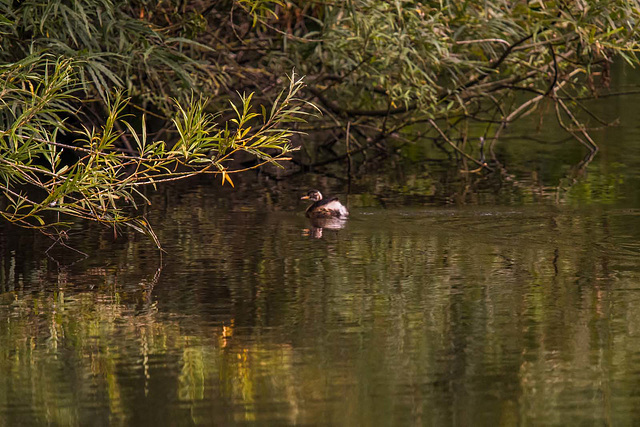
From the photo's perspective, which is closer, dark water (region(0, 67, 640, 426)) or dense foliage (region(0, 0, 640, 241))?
dark water (region(0, 67, 640, 426))

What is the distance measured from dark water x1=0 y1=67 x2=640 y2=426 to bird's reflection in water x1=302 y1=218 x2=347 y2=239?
77 mm

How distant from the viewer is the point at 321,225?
1226 cm

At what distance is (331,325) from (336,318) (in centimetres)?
21

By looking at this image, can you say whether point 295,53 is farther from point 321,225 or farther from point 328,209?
point 321,225

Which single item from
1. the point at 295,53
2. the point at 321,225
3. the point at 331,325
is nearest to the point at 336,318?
the point at 331,325

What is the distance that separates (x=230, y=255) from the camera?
10.6 metres

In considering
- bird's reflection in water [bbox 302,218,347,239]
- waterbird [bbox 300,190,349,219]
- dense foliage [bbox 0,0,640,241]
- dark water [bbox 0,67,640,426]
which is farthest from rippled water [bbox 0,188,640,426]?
dense foliage [bbox 0,0,640,241]

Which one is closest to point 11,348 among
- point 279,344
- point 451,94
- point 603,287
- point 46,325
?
point 46,325

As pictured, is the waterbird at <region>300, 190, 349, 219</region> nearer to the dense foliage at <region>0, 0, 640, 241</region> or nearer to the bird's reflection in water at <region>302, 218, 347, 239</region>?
the bird's reflection in water at <region>302, 218, 347, 239</region>

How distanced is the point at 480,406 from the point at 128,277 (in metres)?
4.20

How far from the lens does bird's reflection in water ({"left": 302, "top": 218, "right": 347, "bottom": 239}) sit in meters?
11.9

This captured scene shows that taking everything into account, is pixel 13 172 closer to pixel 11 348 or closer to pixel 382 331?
pixel 11 348

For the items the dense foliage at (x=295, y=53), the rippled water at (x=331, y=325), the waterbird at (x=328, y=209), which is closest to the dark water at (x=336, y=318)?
the rippled water at (x=331, y=325)

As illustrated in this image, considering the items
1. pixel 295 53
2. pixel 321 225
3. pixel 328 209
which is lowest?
pixel 321 225
